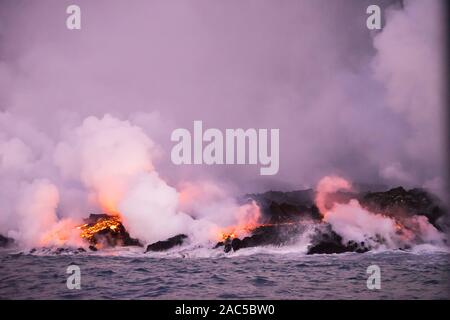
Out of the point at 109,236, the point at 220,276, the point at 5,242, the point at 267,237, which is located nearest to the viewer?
the point at 220,276

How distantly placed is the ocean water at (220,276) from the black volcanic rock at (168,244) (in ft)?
0.92

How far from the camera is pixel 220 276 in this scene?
9023 mm

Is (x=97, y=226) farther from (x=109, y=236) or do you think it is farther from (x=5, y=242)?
(x=5, y=242)

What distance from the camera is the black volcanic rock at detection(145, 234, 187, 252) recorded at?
1045 cm

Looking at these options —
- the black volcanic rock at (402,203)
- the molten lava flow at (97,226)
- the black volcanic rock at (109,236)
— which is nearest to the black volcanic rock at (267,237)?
the black volcanic rock at (402,203)

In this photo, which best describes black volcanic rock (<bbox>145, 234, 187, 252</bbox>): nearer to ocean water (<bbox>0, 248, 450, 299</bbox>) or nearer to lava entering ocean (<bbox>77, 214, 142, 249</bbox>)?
ocean water (<bbox>0, 248, 450, 299</bbox>)

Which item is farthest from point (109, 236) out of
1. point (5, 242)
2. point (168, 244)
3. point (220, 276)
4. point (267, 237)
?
point (267, 237)

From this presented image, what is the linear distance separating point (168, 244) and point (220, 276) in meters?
2.16

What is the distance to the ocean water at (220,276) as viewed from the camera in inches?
330

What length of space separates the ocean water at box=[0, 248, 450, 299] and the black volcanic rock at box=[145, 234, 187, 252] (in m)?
0.28

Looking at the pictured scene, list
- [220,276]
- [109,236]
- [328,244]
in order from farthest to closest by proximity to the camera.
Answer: [328,244] → [109,236] → [220,276]

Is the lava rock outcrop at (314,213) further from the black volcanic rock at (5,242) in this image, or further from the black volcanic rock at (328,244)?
the black volcanic rock at (5,242)

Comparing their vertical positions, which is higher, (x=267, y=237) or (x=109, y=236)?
(x=109, y=236)
